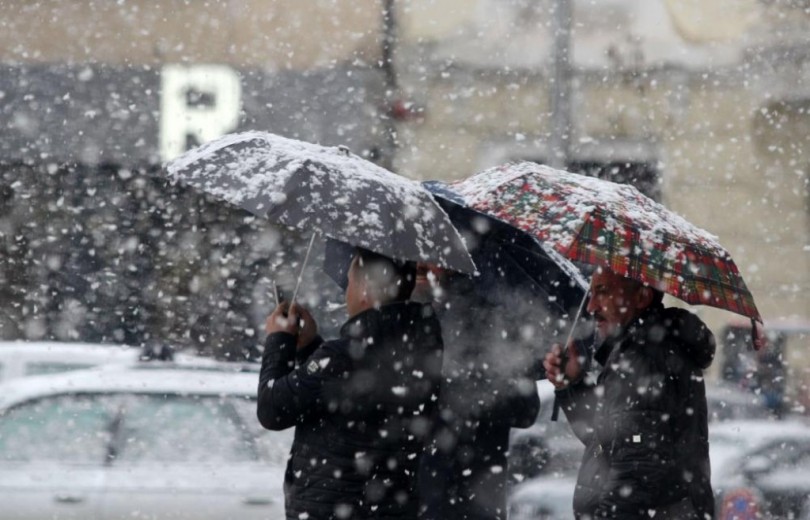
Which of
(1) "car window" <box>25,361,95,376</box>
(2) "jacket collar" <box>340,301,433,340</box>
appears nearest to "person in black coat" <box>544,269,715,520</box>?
(2) "jacket collar" <box>340,301,433,340</box>

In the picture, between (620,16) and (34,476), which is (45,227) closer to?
(620,16)

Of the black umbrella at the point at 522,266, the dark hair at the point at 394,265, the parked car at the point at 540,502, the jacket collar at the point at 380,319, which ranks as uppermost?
the dark hair at the point at 394,265

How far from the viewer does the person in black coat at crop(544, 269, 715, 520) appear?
13.4ft

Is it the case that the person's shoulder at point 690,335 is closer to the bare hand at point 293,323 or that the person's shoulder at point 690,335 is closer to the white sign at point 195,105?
the bare hand at point 293,323

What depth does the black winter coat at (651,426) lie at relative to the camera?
4.08 m

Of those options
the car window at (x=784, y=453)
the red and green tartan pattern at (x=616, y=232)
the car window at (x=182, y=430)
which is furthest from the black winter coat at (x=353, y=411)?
the car window at (x=784, y=453)

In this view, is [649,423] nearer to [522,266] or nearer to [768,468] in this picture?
[522,266]

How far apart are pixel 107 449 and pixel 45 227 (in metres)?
7.25

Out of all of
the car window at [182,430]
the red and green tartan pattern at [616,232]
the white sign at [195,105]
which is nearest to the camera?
the red and green tartan pattern at [616,232]

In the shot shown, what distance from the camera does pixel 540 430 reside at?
278 inches

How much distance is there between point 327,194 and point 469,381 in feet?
3.60

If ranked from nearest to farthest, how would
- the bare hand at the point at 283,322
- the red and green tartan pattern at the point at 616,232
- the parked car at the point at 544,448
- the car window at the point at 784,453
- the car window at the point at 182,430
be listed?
the bare hand at the point at 283,322 < the red and green tartan pattern at the point at 616,232 < the car window at the point at 182,430 < the parked car at the point at 544,448 < the car window at the point at 784,453

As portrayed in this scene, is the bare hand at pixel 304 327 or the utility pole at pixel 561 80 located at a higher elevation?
the bare hand at pixel 304 327

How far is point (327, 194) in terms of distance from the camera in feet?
12.9
